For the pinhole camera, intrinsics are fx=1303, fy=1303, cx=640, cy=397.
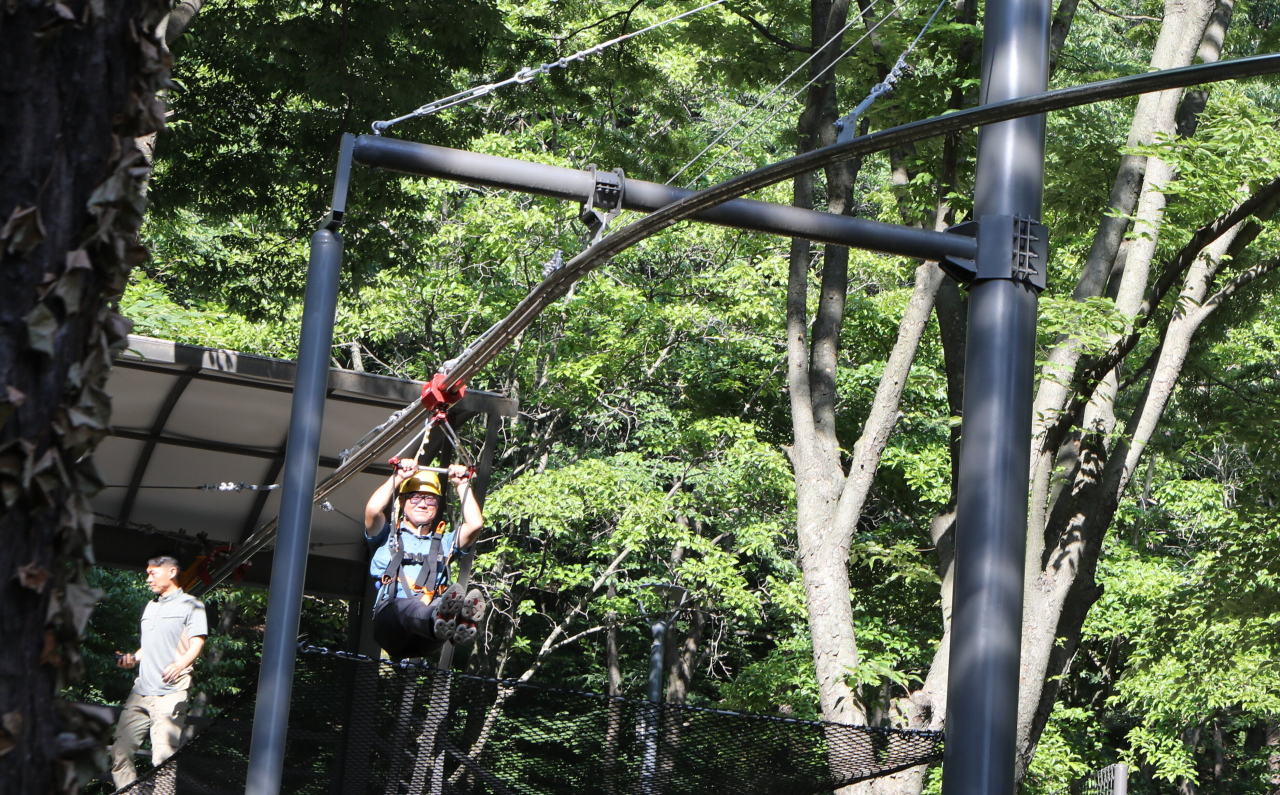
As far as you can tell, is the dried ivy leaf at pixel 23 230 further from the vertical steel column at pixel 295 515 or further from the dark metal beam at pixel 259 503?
the dark metal beam at pixel 259 503

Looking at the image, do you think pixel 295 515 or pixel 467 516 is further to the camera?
pixel 467 516

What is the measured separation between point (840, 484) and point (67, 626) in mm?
8770

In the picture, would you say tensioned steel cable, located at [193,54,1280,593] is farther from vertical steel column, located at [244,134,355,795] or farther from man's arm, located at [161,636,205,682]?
man's arm, located at [161,636,205,682]

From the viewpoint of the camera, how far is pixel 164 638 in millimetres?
7508

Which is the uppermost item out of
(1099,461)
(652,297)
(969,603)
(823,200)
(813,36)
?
(823,200)

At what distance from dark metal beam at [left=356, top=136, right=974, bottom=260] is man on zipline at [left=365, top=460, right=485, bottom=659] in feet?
8.34

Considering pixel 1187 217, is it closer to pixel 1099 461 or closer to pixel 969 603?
pixel 1099 461

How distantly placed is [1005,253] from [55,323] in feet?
10.9

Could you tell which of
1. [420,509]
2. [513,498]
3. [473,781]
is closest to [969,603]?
[473,781]

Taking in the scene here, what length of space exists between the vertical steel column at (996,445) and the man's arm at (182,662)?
4.91 m

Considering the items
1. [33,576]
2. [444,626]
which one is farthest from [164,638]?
[33,576]

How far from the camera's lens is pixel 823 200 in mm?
28047

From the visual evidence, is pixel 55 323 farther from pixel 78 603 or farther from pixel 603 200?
pixel 603 200

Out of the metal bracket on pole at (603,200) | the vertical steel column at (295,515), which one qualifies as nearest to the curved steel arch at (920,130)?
the metal bracket on pole at (603,200)
